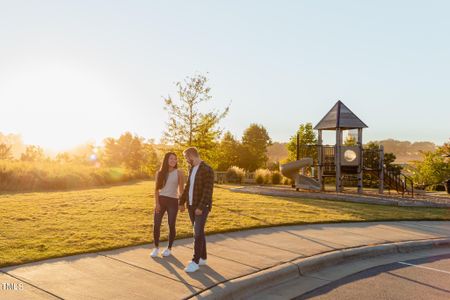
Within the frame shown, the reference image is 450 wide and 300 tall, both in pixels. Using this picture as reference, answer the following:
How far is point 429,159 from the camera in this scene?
100 ft

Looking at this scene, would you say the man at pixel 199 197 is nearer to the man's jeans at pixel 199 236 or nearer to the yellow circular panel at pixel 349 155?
the man's jeans at pixel 199 236

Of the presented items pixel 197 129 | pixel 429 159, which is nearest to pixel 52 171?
pixel 197 129

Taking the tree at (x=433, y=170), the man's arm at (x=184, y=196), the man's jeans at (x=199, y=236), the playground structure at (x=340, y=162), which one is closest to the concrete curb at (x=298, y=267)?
the man's jeans at (x=199, y=236)

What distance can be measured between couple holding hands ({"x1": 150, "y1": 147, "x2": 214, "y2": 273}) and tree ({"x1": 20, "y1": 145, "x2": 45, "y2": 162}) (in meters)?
37.5

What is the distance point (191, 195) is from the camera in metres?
6.42

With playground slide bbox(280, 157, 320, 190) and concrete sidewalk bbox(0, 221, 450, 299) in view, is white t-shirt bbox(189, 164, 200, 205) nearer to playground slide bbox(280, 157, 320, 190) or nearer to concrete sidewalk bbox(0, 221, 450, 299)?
concrete sidewalk bbox(0, 221, 450, 299)

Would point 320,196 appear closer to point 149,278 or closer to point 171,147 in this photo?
point 171,147

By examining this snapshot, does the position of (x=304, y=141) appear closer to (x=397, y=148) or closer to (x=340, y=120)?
(x=340, y=120)

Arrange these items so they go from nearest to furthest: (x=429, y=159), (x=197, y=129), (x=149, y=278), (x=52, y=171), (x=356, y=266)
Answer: (x=149, y=278)
(x=356, y=266)
(x=197, y=129)
(x=52, y=171)
(x=429, y=159)

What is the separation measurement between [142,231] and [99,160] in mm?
46355

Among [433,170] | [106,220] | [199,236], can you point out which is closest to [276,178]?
[433,170]

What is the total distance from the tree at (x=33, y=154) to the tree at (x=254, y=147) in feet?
68.6

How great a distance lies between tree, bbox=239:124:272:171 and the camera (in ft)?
143

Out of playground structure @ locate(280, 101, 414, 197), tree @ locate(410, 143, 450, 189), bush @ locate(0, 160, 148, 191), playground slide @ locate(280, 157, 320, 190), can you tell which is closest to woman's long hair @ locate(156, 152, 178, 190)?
playground slide @ locate(280, 157, 320, 190)
